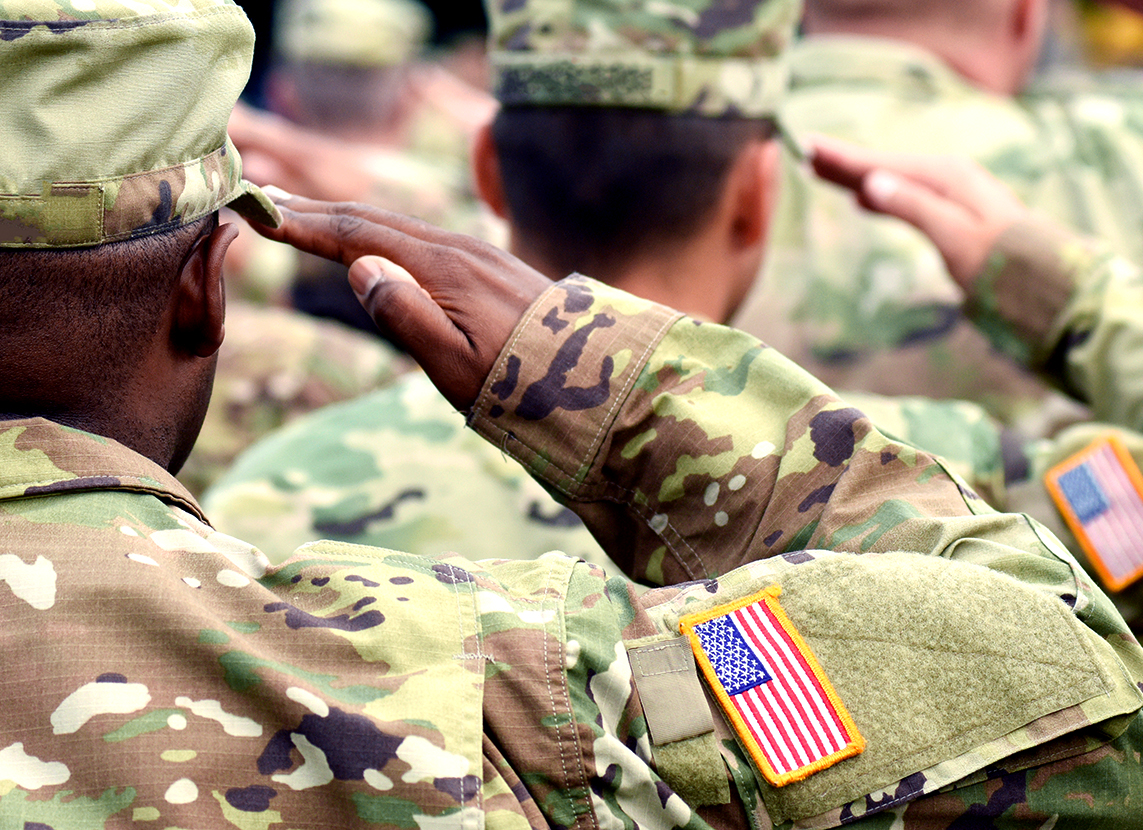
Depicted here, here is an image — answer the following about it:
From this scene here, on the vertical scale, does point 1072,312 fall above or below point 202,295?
below

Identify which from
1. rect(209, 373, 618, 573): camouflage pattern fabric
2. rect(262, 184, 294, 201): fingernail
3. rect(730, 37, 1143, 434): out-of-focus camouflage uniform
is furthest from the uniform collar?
rect(730, 37, 1143, 434): out-of-focus camouflage uniform

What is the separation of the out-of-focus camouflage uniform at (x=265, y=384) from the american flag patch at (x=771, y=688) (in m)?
2.43

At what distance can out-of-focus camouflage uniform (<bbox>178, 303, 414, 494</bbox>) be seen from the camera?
3.30 metres

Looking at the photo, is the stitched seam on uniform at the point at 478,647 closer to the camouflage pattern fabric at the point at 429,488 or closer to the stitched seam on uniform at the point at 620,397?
the stitched seam on uniform at the point at 620,397

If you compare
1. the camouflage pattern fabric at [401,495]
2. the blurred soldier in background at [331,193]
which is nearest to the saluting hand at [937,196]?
the camouflage pattern fabric at [401,495]

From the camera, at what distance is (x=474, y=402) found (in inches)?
50.1

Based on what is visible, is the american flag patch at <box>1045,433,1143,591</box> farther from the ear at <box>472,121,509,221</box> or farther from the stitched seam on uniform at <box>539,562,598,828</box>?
the ear at <box>472,121,509,221</box>

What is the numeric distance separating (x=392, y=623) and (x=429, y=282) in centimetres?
42

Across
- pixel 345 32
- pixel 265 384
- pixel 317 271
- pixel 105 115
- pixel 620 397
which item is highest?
pixel 105 115

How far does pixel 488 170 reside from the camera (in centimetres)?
227

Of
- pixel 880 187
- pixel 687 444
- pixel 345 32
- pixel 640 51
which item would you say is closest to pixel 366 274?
pixel 687 444

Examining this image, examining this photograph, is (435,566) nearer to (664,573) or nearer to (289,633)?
(289,633)

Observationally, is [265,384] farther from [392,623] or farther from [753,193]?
[392,623]

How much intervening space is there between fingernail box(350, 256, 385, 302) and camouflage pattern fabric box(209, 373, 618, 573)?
0.70 meters
